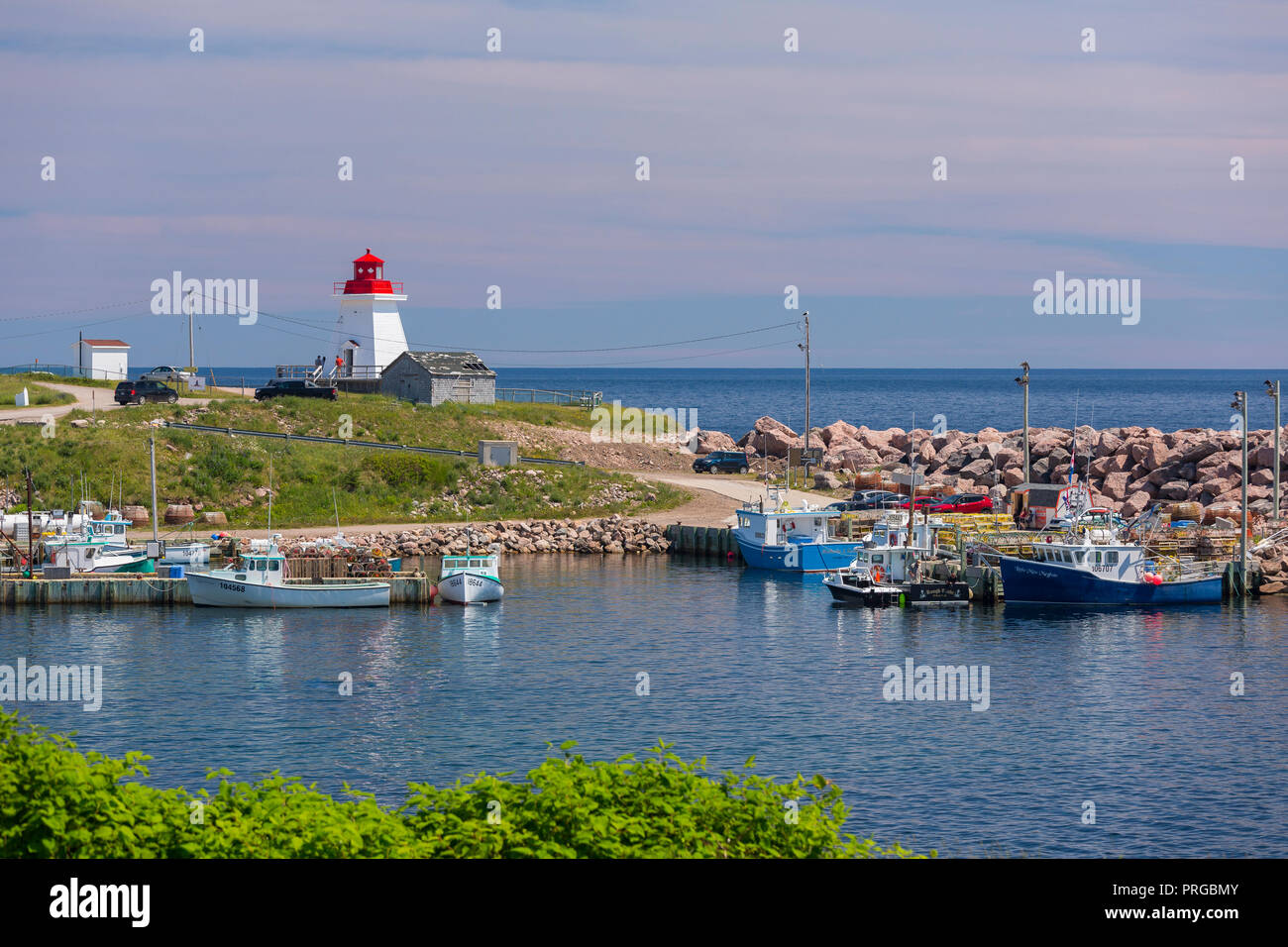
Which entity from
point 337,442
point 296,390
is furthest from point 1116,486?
point 296,390

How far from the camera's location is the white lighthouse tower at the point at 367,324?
319 ft

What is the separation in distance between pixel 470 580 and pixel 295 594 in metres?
6.98

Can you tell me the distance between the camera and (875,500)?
241 feet

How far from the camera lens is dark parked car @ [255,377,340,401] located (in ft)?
292

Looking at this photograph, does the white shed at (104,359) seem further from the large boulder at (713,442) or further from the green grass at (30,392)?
the large boulder at (713,442)

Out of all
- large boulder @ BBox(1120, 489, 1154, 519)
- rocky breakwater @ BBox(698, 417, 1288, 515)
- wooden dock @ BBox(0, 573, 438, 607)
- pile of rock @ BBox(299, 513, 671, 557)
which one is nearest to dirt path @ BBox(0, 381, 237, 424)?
pile of rock @ BBox(299, 513, 671, 557)

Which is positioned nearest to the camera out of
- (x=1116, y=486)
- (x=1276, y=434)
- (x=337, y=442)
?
(x=1276, y=434)

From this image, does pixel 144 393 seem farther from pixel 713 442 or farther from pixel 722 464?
pixel 713 442

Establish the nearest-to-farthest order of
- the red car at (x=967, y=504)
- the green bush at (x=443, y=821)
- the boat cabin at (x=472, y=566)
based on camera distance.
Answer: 1. the green bush at (x=443, y=821)
2. the boat cabin at (x=472, y=566)
3. the red car at (x=967, y=504)

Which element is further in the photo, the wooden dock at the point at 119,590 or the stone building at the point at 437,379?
the stone building at the point at 437,379

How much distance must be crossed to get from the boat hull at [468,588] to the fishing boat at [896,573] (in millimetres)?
14502

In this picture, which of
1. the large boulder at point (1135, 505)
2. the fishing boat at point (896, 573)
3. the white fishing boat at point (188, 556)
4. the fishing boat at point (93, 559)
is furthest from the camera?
the large boulder at point (1135, 505)

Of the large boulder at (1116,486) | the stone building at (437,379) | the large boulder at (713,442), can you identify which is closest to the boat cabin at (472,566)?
the stone building at (437,379)

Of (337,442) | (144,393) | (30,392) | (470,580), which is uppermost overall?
(30,392)
